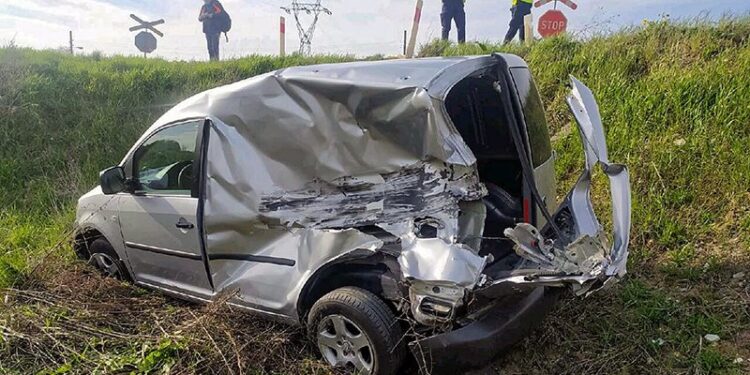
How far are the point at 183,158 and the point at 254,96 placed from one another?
73 centimetres

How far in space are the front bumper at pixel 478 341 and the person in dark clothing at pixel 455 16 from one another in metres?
7.43

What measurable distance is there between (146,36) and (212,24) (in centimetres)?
187

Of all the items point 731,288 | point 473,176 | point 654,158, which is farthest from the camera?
point 654,158

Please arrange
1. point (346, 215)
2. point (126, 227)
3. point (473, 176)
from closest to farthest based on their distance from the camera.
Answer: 1. point (473, 176)
2. point (346, 215)
3. point (126, 227)

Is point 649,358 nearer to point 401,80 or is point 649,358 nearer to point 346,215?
point 346,215

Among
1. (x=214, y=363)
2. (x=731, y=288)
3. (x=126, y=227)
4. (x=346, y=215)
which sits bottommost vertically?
(x=214, y=363)

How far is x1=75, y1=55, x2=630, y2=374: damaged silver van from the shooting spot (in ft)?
9.00

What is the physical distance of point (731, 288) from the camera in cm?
372

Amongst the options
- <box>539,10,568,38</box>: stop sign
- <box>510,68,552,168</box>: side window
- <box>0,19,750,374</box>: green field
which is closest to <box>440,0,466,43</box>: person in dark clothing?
<box>539,10,568,38</box>: stop sign

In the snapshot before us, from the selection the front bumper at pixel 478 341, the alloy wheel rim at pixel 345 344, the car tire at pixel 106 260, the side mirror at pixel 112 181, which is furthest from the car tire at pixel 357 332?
the car tire at pixel 106 260

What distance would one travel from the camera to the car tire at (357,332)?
290 cm

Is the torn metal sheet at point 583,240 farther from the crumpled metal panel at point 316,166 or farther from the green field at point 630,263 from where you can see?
the green field at point 630,263

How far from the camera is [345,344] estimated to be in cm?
307

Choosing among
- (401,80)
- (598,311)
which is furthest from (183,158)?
(598,311)
